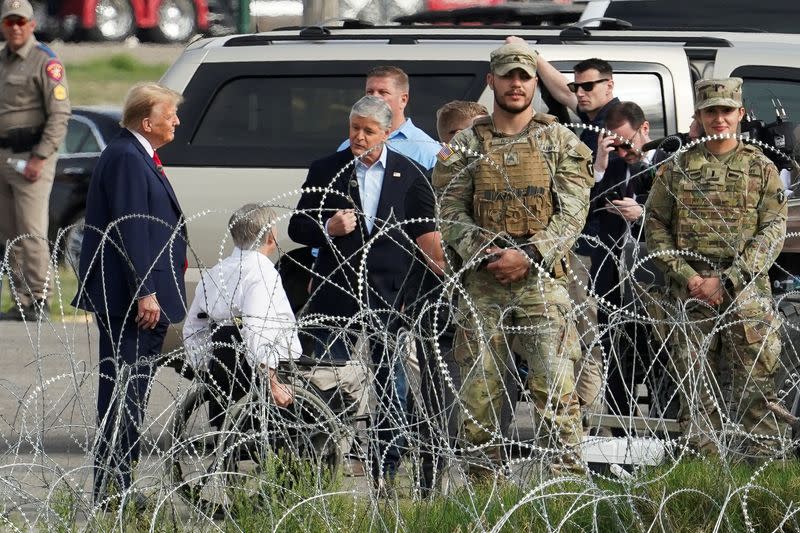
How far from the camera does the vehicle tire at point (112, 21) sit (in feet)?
76.1

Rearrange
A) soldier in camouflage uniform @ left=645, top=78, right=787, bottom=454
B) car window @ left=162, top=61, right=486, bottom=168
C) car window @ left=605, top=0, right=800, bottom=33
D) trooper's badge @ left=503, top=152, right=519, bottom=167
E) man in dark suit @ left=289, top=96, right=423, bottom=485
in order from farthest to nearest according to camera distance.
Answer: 1. car window @ left=605, top=0, right=800, bottom=33
2. car window @ left=162, top=61, right=486, bottom=168
3. man in dark suit @ left=289, top=96, right=423, bottom=485
4. soldier in camouflage uniform @ left=645, top=78, right=787, bottom=454
5. trooper's badge @ left=503, top=152, right=519, bottom=167

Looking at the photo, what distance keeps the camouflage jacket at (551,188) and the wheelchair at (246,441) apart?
0.70m

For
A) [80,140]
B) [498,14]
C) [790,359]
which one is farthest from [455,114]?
Answer: [80,140]

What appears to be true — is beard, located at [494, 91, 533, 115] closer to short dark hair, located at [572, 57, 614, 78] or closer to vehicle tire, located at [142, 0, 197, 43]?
short dark hair, located at [572, 57, 614, 78]

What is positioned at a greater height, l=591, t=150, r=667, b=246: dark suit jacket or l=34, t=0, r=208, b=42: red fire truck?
l=591, t=150, r=667, b=246: dark suit jacket

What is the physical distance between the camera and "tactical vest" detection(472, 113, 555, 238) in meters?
6.13

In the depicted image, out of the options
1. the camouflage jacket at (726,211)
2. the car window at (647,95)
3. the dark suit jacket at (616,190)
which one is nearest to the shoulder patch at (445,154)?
the camouflage jacket at (726,211)

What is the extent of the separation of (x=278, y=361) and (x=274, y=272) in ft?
1.97

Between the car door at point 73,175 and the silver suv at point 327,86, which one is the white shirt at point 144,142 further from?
the car door at point 73,175

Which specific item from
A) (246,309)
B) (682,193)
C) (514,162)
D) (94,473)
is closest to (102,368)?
(246,309)

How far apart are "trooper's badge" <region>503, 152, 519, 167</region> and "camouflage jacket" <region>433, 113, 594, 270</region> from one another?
2 centimetres

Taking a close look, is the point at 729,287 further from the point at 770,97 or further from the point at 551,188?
the point at 770,97

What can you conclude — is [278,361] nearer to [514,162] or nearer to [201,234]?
[514,162]

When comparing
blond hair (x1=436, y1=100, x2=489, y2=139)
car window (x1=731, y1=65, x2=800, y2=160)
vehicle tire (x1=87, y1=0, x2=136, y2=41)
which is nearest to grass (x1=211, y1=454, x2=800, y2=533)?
blond hair (x1=436, y1=100, x2=489, y2=139)
